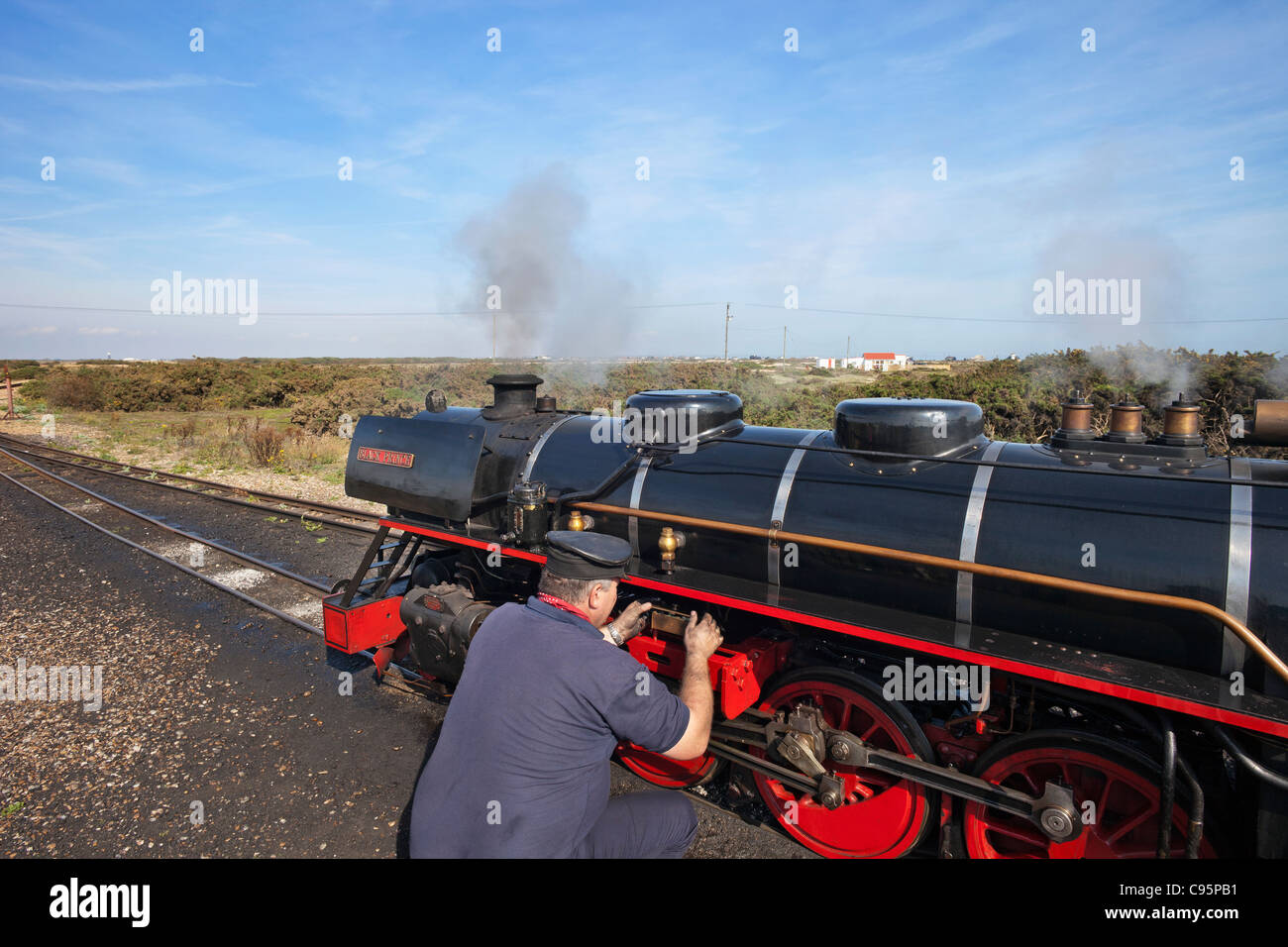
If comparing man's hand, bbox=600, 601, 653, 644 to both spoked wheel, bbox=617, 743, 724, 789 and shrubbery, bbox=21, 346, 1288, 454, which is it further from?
shrubbery, bbox=21, 346, 1288, 454

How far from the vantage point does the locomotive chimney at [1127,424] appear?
149 inches

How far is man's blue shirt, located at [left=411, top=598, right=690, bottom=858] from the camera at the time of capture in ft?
8.16

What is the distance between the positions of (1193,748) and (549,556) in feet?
10.5

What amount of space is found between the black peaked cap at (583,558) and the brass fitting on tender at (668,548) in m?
1.06

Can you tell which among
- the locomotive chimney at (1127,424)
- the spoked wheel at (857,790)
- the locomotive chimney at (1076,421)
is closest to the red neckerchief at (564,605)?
the spoked wheel at (857,790)

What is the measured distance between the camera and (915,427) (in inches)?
159

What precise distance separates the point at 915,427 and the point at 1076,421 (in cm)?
96

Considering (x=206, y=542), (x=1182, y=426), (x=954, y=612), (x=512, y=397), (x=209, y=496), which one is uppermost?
(x=512, y=397)

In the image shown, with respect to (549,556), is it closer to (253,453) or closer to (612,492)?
(612,492)

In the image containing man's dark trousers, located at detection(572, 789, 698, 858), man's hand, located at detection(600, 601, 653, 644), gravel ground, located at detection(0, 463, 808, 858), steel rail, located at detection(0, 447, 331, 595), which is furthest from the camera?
steel rail, located at detection(0, 447, 331, 595)

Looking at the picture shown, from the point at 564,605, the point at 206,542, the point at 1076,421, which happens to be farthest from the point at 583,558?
the point at 206,542

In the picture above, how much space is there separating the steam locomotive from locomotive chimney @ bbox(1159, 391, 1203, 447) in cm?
1

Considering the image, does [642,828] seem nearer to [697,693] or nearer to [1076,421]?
[697,693]

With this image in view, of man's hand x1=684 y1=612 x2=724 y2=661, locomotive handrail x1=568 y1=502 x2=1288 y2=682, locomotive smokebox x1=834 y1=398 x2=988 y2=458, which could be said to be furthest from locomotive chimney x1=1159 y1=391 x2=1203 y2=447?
man's hand x1=684 y1=612 x2=724 y2=661
